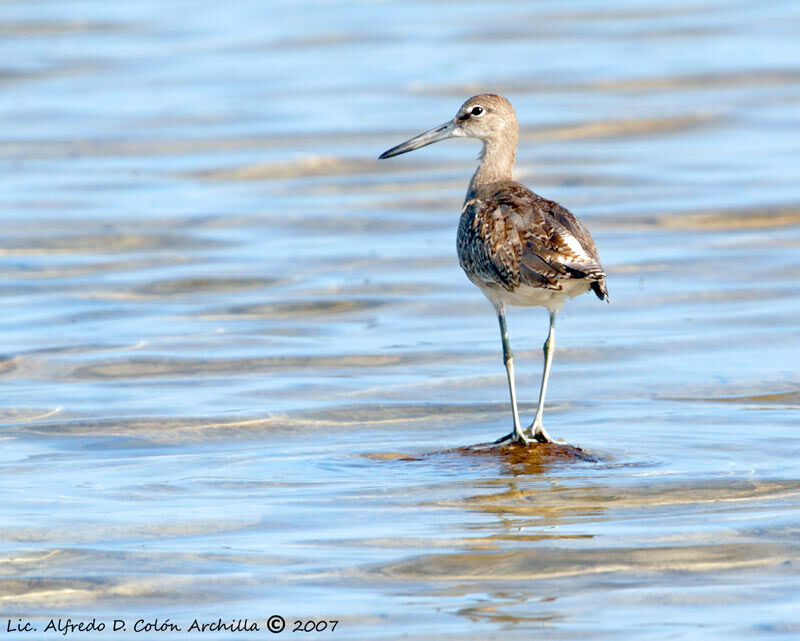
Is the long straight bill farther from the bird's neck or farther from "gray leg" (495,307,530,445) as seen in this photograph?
"gray leg" (495,307,530,445)

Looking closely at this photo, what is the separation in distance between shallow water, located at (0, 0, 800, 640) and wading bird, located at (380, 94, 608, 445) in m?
0.73

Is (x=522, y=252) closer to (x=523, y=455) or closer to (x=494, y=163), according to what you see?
(x=523, y=455)

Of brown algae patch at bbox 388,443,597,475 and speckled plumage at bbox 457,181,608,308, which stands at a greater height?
speckled plumage at bbox 457,181,608,308

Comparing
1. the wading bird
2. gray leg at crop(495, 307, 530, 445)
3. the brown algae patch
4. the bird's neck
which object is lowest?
the brown algae patch

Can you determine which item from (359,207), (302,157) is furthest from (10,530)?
(302,157)

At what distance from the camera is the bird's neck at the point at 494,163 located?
339 inches

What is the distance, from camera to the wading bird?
7180mm

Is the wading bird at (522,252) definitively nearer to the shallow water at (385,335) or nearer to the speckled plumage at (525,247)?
the speckled plumage at (525,247)

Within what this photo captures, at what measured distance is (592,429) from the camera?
26.5 feet

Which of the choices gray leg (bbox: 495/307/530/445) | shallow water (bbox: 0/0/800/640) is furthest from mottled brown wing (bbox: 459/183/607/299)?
shallow water (bbox: 0/0/800/640)

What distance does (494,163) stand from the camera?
8.66 m

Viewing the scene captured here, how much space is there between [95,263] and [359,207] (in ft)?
8.26

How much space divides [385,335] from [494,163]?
187 cm

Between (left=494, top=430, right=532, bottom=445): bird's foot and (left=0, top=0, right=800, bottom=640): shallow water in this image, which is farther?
(left=494, top=430, right=532, bottom=445): bird's foot
